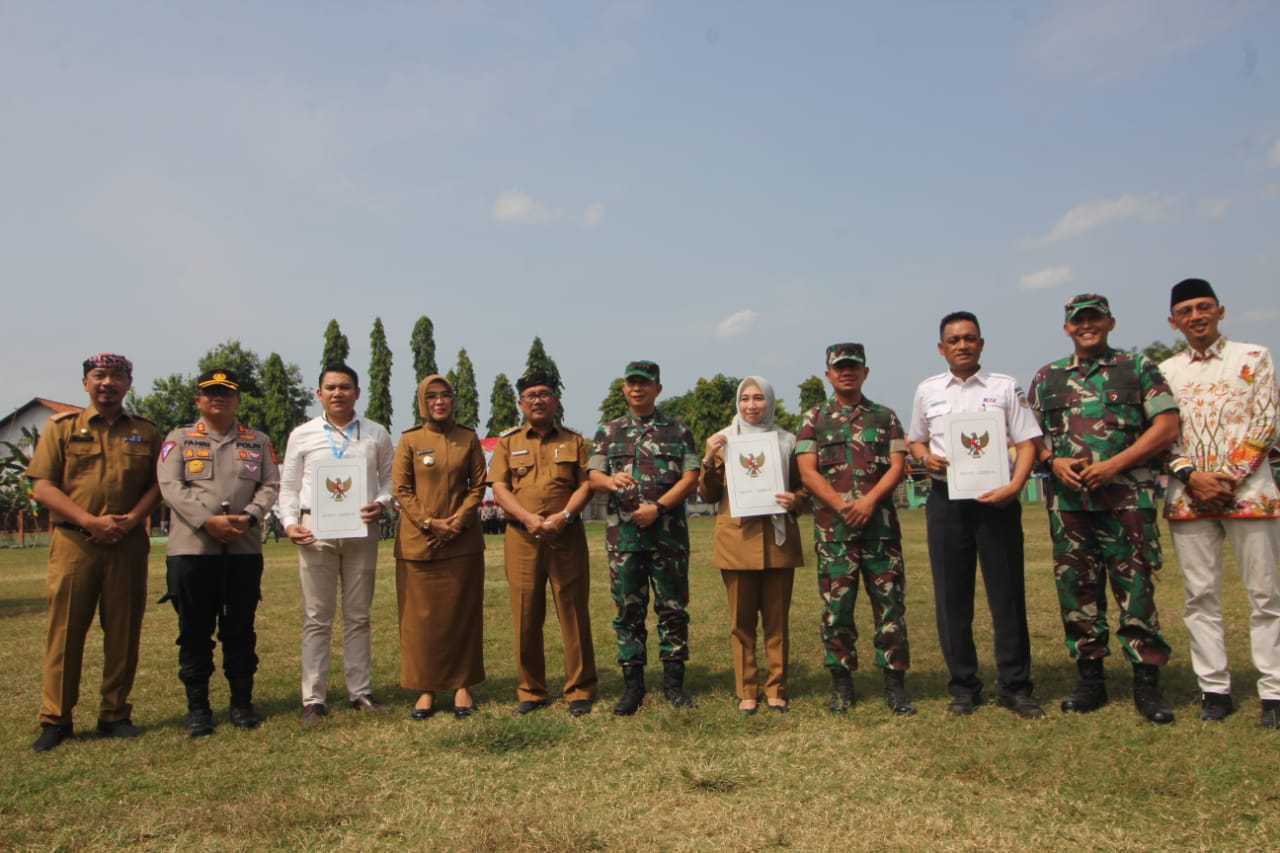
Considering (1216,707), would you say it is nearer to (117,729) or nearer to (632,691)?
(632,691)

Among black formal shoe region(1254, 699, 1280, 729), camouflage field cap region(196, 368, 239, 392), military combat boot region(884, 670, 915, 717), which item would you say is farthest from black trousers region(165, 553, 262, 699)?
black formal shoe region(1254, 699, 1280, 729)

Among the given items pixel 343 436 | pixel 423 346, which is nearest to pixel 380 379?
pixel 423 346

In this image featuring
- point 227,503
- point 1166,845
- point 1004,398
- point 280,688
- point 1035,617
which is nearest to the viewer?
point 1166,845

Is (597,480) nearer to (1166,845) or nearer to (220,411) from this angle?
(220,411)

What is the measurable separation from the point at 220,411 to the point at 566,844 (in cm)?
377

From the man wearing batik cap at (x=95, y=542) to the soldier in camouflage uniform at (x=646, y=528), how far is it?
285 cm

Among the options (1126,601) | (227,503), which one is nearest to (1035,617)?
(1126,601)

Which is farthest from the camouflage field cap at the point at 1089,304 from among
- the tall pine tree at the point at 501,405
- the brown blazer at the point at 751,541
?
the tall pine tree at the point at 501,405

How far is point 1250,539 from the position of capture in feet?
15.6

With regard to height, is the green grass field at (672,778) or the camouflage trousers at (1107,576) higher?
the camouflage trousers at (1107,576)

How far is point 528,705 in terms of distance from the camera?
564 centimetres

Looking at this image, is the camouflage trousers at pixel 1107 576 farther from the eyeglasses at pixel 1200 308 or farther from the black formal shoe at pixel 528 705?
the black formal shoe at pixel 528 705

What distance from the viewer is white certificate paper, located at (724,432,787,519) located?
211 inches

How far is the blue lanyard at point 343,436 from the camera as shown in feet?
19.3
